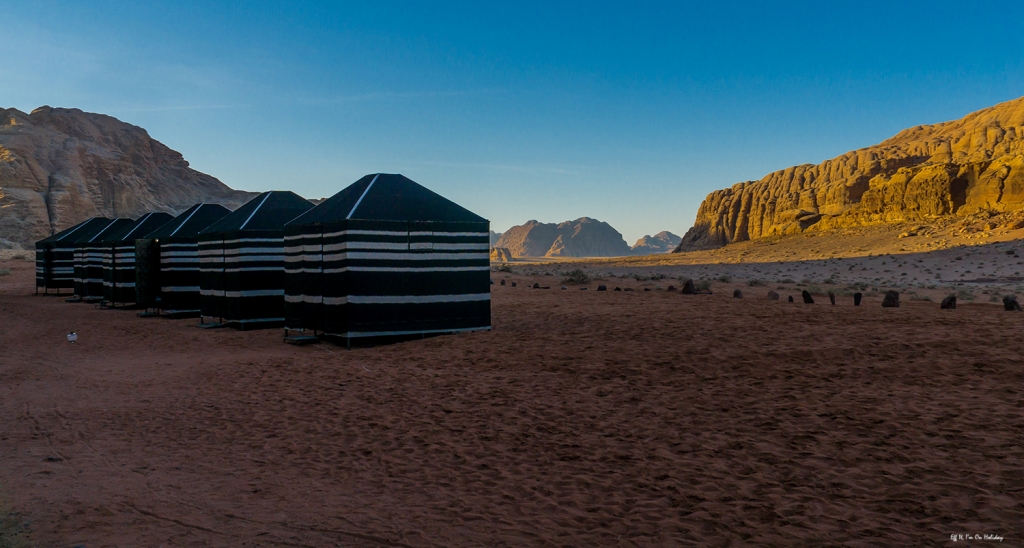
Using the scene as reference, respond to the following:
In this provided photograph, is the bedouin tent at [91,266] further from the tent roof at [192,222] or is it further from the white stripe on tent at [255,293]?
the white stripe on tent at [255,293]

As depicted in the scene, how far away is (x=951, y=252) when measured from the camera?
5094cm

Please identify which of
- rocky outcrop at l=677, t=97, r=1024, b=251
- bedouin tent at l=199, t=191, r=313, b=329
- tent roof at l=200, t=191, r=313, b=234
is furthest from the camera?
rocky outcrop at l=677, t=97, r=1024, b=251

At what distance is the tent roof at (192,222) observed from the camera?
22.3 metres

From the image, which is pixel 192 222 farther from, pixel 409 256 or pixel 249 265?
pixel 409 256

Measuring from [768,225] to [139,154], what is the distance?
382ft

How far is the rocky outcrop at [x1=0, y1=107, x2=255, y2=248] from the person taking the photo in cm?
8062

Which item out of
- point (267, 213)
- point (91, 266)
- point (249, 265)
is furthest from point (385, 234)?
point (91, 266)

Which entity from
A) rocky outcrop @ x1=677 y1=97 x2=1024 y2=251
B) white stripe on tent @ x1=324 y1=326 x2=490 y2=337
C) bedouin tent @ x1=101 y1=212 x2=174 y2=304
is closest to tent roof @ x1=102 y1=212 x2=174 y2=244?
bedouin tent @ x1=101 y1=212 x2=174 y2=304

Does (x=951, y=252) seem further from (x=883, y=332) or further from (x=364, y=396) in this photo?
(x=364, y=396)

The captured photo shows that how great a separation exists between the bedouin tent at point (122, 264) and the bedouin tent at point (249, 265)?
946cm

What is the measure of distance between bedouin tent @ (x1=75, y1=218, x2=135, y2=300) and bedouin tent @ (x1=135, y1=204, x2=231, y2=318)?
7.71m

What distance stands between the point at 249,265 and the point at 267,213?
182 centimetres

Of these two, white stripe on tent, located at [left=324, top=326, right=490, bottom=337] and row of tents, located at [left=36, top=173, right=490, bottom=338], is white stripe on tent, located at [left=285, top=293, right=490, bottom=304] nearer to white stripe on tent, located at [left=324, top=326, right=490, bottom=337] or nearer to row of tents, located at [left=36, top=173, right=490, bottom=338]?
row of tents, located at [left=36, top=173, right=490, bottom=338]

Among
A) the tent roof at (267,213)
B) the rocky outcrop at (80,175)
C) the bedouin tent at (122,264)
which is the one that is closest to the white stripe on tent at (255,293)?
the tent roof at (267,213)
